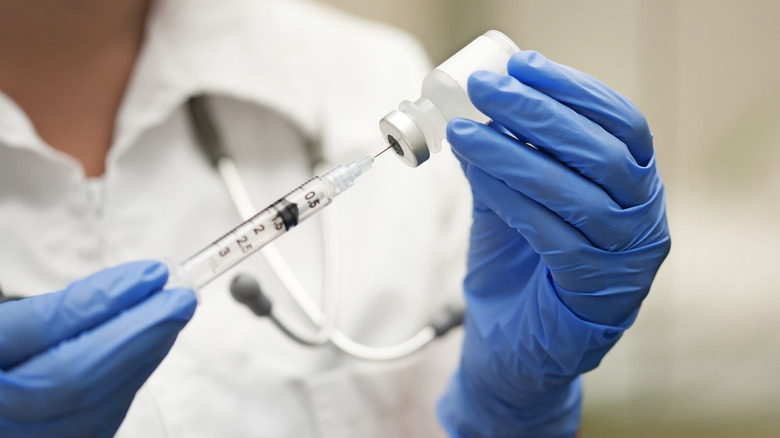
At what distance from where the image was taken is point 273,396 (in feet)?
2.60

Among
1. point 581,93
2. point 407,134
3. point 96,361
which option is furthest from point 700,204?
point 96,361

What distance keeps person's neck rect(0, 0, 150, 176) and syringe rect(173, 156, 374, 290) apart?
301mm

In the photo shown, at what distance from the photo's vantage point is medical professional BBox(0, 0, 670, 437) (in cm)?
55

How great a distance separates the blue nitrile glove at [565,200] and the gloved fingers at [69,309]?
34 cm

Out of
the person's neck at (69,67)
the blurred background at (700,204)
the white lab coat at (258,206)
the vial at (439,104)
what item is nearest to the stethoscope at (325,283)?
the white lab coat at (258,206)

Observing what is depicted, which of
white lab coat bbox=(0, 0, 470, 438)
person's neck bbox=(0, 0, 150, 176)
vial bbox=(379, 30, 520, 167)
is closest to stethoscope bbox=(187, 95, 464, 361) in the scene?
white lab coat bbox=(0, 0, 470, 438)

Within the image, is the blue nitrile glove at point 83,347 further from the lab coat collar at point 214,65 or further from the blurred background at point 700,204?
the blurred background at point 700,204

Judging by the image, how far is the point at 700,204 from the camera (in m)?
1.32

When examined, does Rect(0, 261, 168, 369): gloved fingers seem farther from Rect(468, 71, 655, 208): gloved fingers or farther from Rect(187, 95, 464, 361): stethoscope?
Rect(468, 71, 655, 208): gloved fingers

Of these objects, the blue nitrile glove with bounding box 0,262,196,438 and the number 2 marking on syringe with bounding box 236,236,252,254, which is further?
the number 2 marking on syringe with bounding box 236,236,252,254

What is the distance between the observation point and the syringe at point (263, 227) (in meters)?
0.62

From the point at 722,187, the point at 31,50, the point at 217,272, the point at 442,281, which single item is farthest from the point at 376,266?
the point at 722,187

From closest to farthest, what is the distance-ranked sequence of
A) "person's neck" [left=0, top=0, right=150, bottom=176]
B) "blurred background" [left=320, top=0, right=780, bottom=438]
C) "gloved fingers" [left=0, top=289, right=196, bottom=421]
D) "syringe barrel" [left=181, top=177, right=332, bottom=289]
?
"gloved fingers" [left=0, top=289, right=196, bottom=421]
"syringe barrel" [left=181, top=177, right=332, bottom=289]
"person's neck" [left=0, top=0, right=150, bottom=176]
"blurred background" [left=320, top=0, right=780, bottom=438]

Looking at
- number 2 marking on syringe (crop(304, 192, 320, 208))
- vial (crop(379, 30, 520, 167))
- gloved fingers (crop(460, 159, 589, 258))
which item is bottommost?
number 2 marking on syringe (crop(304, 192, 320, 208))
